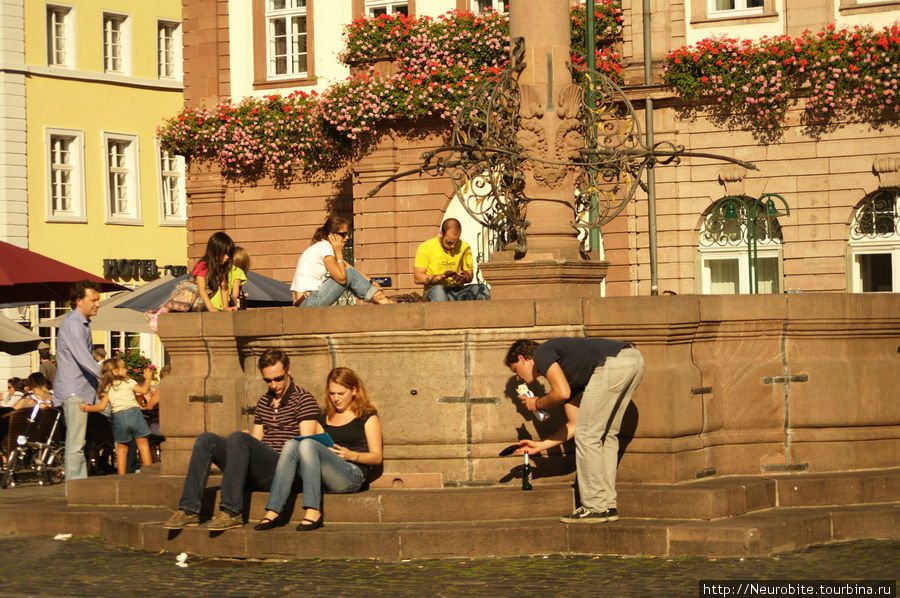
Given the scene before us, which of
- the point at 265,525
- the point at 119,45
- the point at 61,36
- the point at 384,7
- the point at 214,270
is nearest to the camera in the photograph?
the point at 265,525

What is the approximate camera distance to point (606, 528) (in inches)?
402

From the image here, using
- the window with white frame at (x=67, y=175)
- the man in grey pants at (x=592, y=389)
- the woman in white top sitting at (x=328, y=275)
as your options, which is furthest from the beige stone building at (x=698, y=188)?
the man in grey pants at (x=592, y=389)

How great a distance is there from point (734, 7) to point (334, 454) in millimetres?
19014

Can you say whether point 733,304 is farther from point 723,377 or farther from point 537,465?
point 537,465

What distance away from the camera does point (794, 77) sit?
26.7 m

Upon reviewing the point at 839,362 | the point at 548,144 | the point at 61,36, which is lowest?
the point at 839,362

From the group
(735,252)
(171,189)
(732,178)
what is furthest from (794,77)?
(171,189)

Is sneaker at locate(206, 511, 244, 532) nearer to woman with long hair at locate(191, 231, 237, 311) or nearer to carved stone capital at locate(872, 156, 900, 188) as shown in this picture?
woman with long hair at locate(191, 231, 237, 311)

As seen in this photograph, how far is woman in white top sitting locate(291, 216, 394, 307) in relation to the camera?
1287cm

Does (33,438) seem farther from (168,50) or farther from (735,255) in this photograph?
(168,50)

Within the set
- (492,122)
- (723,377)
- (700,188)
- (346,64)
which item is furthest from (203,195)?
(723,377)

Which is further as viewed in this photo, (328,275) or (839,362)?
(328,275)

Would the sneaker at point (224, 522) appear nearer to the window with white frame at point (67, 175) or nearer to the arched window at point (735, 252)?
the arched window at point (735, 252)

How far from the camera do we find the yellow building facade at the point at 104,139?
40594 millimetres
